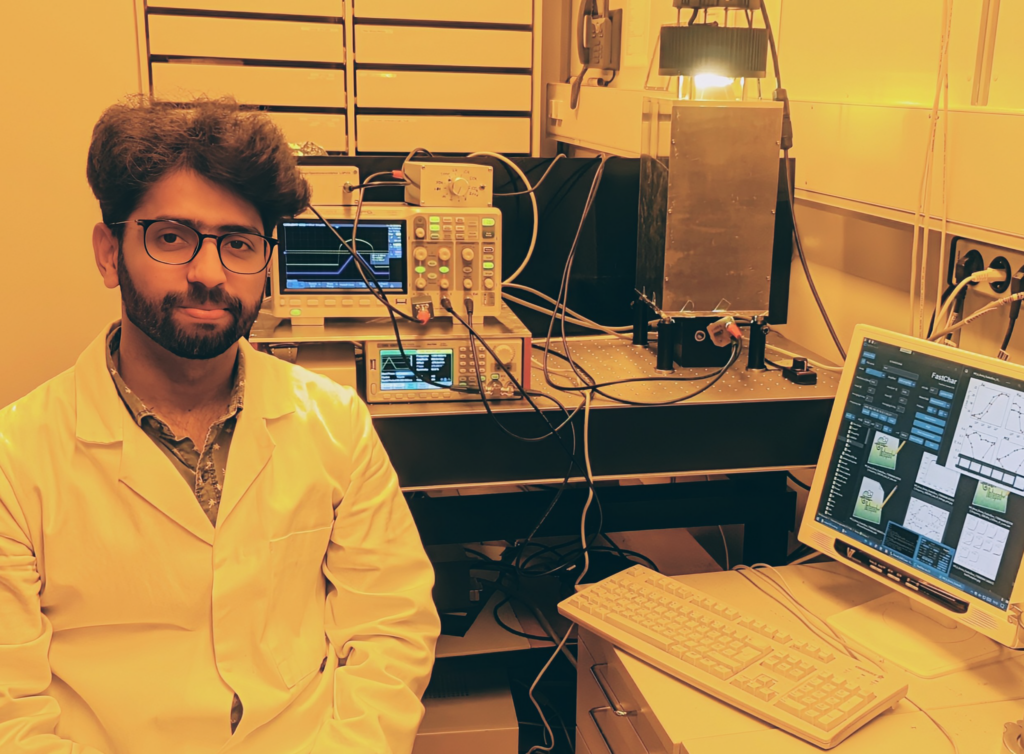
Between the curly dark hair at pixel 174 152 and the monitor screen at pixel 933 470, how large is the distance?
887 millimetres

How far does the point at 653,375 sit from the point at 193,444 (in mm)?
890

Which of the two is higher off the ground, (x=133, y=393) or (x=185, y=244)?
(x=185, y=244)

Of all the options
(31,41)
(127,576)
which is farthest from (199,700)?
(31,41)

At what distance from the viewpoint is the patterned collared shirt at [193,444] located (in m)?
1.18

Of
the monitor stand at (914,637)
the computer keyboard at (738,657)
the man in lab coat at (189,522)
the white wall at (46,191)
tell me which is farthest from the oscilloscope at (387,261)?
the white wall at (46,191)

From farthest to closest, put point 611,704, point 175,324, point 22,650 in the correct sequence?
point 611,704, point 175,324, point 22,650

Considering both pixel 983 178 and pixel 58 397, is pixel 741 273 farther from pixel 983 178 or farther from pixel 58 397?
pixel 58 397

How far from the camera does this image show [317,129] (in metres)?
3.37

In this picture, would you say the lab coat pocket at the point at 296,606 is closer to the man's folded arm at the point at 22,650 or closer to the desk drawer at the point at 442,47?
the man's folded arm at the point at 22,650

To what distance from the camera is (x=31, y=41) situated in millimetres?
2615

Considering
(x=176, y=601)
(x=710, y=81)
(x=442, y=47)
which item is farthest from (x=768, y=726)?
(x=442, y=47)

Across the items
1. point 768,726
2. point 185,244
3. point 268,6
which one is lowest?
point 768,726

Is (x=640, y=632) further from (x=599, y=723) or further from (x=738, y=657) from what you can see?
(x=599, y=723)

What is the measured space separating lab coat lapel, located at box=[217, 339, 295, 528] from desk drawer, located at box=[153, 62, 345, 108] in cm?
223
